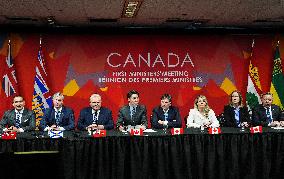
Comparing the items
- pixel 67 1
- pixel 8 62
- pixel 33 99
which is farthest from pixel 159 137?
pixel 8 62

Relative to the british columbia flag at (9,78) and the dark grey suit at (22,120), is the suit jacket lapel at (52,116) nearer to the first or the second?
the dark grey suit at (22,120)

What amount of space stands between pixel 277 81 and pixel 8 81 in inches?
184

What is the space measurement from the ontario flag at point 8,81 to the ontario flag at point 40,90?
37 cm

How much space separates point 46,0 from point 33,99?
92.9 inches

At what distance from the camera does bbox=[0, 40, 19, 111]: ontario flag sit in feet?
21.2

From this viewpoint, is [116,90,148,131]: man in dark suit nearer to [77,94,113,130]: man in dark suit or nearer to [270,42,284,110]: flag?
[77,94,113,130]: man in dark suit

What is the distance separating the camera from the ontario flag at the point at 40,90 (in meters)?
6.46

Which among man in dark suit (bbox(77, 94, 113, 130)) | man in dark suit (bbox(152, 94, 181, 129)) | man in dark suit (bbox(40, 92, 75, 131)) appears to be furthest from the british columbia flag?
man in dark suit (bbox(152, 94, 181, 129))

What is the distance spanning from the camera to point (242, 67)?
6.96m

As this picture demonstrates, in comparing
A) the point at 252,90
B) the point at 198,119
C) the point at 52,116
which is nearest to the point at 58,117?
the point at 52,116

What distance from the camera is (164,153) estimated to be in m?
4.00

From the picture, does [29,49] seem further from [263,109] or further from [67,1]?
[263,109]

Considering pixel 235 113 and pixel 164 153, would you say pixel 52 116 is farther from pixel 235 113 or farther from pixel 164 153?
pixel 235 113

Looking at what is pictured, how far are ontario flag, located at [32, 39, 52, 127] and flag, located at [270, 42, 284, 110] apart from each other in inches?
155
